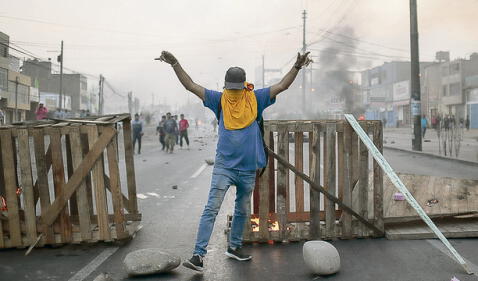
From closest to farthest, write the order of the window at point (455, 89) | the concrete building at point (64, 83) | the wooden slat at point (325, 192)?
the wooden slat at point (325, 192)
the window at point (455, 89)
the concrete building at point (64, 83)

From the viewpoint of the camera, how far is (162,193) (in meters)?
9.33

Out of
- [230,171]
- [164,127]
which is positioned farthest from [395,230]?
[164,127]

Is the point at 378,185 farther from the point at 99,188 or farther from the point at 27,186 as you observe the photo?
the point at 27,186

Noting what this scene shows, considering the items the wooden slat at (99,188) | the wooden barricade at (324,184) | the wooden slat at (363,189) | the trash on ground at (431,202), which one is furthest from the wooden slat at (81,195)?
the trash on ground at (431,202)

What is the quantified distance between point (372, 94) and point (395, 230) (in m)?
83.0

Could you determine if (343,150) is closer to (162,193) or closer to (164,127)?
(162,193)

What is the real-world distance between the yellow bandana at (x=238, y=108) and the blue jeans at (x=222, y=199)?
1.36ft

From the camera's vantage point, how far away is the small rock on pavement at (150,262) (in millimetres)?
4039

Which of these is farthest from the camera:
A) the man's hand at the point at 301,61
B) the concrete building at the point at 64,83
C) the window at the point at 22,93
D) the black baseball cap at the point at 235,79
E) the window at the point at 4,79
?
the concrete building at the point at 64,83

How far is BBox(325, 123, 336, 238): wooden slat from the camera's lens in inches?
205

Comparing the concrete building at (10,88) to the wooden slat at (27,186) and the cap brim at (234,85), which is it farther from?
the cap brim at (234,85)

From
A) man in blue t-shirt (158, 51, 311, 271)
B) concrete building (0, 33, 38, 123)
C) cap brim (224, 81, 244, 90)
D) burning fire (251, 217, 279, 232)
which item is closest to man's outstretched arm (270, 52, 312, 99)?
man in blue t-shirt (158, 51, 311, 271)

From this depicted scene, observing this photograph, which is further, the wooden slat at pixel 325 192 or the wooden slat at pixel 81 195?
the wooden slat at pixel 325 192

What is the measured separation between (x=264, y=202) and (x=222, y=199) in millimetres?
895
